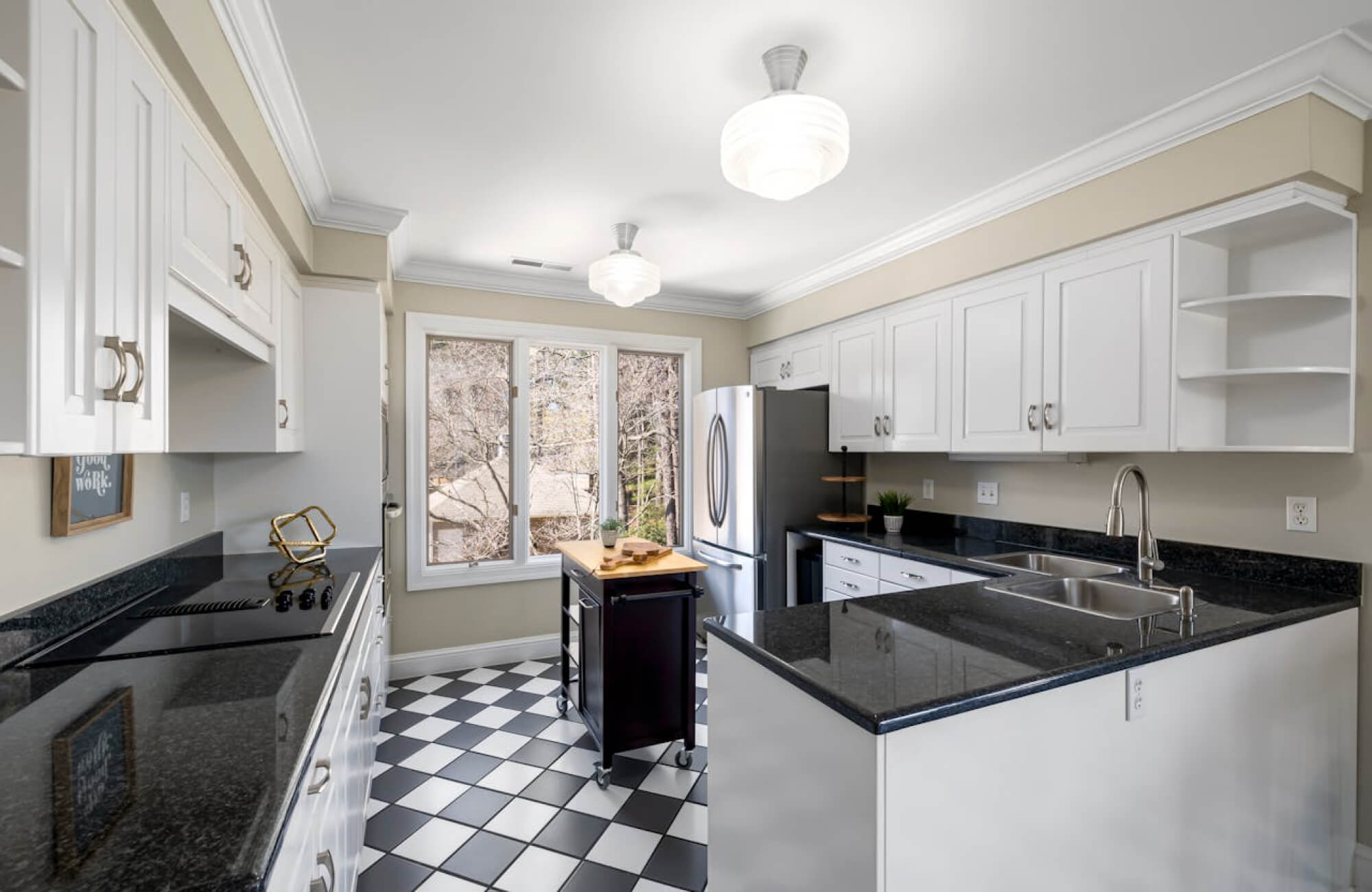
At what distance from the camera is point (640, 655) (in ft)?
8.36

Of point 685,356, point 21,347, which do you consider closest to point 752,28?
point 21,347

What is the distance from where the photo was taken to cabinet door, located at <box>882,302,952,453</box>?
3086 mm

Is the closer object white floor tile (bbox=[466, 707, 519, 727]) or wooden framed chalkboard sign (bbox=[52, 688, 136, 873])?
wooden framed chalkboard sign (bbox=[52, 688, 136, 873])

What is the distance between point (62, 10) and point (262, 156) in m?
1.10

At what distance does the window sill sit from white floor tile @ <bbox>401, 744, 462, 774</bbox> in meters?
1.11

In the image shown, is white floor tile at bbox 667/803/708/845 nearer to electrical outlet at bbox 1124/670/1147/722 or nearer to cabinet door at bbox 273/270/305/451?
electrical outlet at bbox 1124/670/1147/722

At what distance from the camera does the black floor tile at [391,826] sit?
2.10 meters

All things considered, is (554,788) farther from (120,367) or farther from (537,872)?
(120,367)

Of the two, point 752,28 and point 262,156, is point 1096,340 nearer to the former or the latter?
point 752,28

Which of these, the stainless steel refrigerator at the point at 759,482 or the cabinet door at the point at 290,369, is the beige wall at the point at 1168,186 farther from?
the cabinet door at the point at 290,369

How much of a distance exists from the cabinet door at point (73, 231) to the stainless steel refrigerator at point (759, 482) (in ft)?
9.67

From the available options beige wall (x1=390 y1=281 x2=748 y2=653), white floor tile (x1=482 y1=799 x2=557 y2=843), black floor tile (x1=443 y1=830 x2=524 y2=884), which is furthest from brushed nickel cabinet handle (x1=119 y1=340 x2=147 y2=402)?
beige wall (x1=390 y1=281 x2=748 y2=653)

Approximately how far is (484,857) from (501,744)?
0.76 metres

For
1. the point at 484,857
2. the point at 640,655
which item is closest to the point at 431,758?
the point at 484,857
